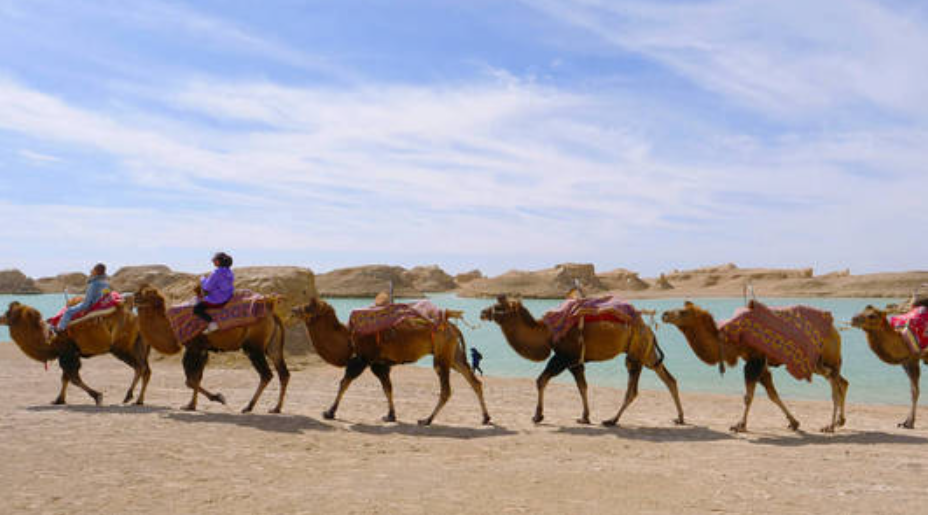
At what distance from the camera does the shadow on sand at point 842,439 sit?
9922 millimetres

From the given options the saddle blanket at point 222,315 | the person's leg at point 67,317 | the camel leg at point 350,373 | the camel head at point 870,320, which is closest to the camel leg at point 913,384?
the camel head at point 870,320

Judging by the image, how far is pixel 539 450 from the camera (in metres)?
8.99

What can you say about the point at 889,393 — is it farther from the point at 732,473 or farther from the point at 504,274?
the point at 504,274

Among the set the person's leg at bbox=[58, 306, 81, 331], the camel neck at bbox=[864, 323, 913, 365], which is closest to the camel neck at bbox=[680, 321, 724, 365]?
the camel neck at bbox=[864, 323, 913, 365]

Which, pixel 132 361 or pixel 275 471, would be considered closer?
pixel 275 471

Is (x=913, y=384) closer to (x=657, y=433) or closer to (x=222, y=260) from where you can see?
(x=657, y=433)

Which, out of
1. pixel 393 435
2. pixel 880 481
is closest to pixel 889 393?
pixel 880 481

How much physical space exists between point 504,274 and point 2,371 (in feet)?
379

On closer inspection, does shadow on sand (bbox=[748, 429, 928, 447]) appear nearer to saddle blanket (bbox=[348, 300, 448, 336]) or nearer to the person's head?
saddle blanket (bbox=[348, 300, 448, 336])

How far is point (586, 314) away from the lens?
11.4m

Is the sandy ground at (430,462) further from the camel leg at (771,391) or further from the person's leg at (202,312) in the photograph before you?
the person's leg at (202,312)

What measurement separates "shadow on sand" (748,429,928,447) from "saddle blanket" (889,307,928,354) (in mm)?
1795

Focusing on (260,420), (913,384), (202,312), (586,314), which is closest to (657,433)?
(586,314)

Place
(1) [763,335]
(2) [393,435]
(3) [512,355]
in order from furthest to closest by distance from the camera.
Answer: (3) [512,355], (1) [763,335], (2) [393,435]
